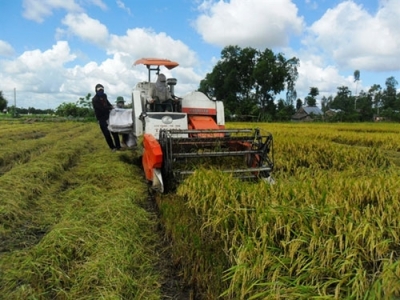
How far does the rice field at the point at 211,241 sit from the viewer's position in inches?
92.7

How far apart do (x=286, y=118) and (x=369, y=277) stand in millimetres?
48352

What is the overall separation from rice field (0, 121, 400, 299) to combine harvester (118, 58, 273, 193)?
19.3 inches

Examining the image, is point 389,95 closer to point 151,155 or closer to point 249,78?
point 249,78

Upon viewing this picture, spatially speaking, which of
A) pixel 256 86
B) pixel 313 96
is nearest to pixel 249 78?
pixel 256 86

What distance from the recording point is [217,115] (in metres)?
7.21

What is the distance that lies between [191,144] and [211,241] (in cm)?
268

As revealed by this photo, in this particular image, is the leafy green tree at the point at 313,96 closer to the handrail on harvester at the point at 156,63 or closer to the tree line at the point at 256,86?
the tree line at the point at 256,86

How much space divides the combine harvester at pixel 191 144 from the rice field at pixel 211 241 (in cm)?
49

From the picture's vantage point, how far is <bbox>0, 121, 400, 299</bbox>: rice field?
236cm

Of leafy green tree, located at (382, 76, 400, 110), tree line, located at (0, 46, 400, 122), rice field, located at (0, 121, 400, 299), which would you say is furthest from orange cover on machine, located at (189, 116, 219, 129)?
leafy green tree, located at (382, 76, 400, 110)

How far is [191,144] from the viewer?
223 inches

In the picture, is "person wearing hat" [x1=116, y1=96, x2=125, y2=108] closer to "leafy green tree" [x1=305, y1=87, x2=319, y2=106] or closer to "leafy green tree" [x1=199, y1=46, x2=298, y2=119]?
"leafy green tree" [x1=199, y1=46, x2=298, y2=119]

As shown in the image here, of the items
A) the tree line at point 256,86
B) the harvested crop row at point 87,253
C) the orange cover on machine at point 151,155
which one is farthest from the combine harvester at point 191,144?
the tree line at point 256,86

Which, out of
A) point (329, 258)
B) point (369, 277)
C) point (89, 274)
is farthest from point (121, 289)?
point (369, 277)
